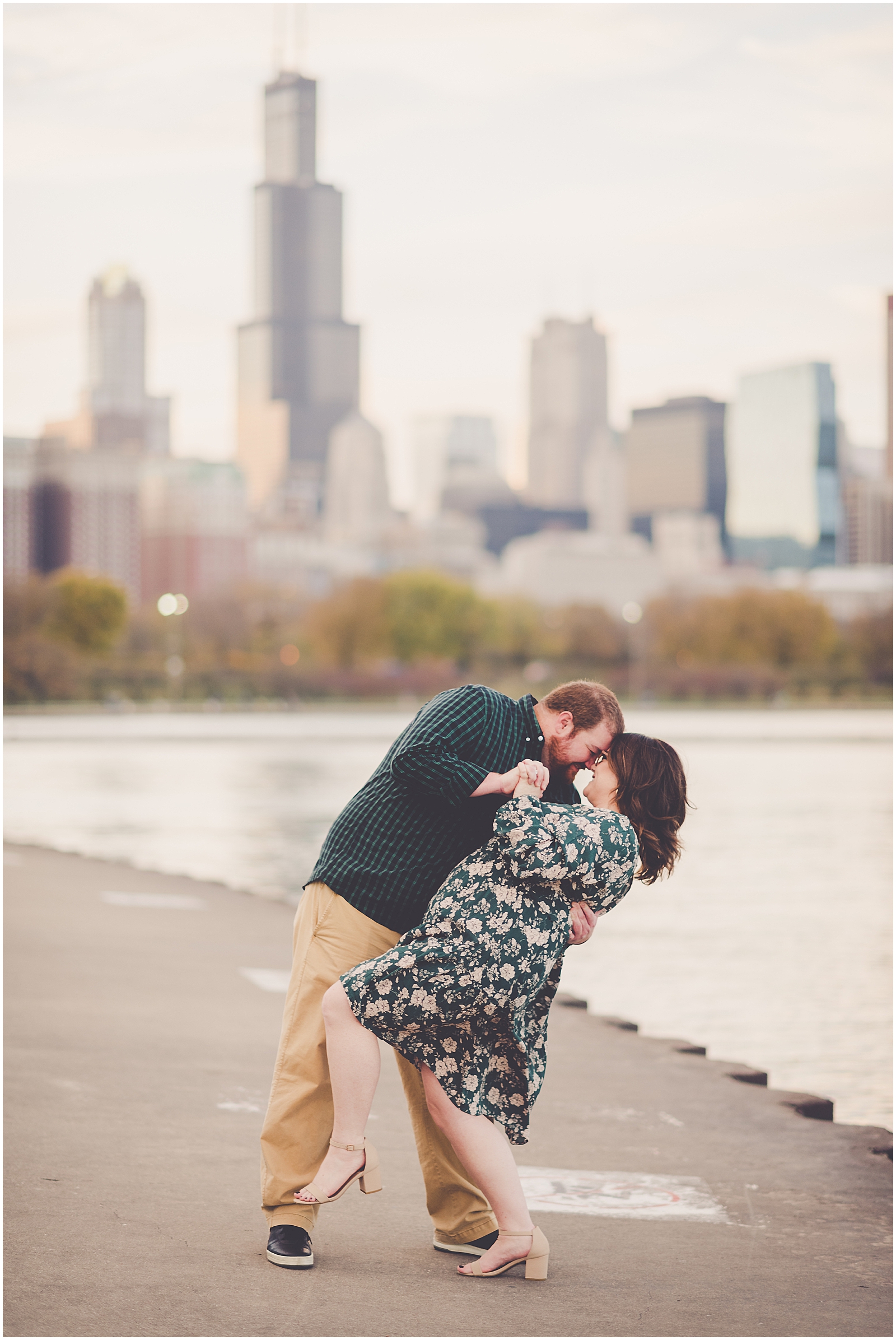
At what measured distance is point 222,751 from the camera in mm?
37000

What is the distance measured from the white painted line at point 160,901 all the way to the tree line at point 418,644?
6724cm

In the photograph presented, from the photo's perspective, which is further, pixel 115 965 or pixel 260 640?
pixel 260 640

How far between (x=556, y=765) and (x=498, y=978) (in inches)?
22.5

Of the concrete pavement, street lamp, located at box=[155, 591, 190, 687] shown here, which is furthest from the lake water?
street lamp, located at box=[155, 591, 190, 687]

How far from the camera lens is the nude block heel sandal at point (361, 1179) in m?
4.26

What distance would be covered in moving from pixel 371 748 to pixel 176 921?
27.4 metres

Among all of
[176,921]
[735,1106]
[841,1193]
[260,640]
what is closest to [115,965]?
[176,921]

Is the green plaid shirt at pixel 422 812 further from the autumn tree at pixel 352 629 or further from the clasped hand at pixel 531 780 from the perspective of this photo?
the autumn tree at pixel 352 629

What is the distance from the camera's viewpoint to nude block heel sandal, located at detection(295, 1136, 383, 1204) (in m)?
4.26

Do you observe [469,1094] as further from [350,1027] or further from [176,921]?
[176,921]

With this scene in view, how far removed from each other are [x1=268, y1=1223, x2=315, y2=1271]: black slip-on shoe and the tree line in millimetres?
75847

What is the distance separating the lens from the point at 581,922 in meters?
4.27

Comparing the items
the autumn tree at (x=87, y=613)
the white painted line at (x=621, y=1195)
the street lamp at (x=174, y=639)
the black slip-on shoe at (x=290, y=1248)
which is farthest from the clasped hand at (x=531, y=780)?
the autumn tree at (x=87, y=613)

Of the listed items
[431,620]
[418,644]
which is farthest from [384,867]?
[431,620]
